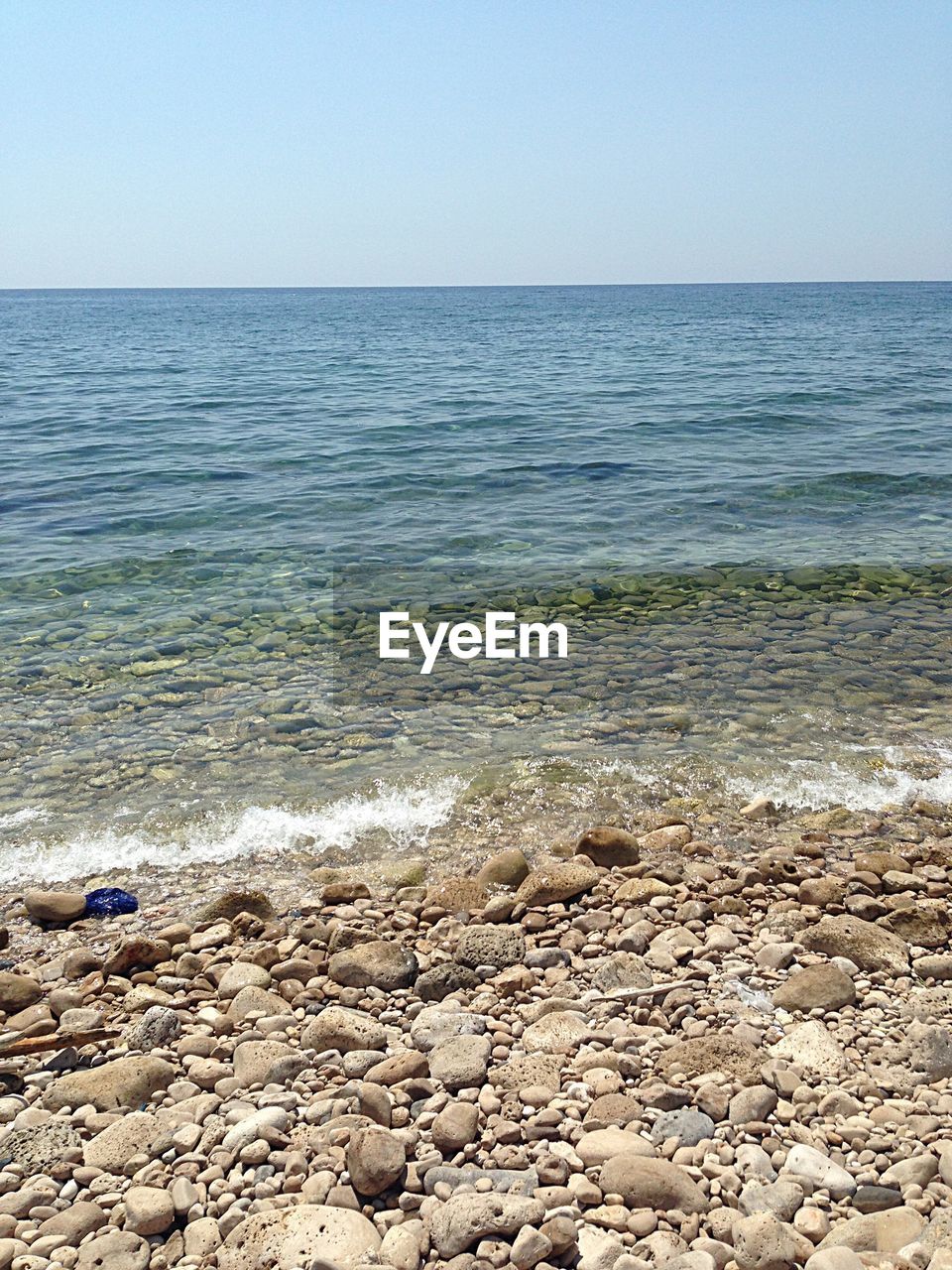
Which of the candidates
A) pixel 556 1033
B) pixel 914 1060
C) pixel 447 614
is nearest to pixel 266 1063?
pixel 556 1033

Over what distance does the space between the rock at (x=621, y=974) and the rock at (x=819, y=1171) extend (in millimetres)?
1089

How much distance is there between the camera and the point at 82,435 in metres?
20.6

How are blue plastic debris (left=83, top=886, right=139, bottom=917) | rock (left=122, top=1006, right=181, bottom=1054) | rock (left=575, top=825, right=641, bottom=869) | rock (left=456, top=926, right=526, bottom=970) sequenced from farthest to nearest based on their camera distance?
rock (left=575, top=825, right=641, bottom=869) → blue plastic debris (left=83, top=886, right=139, bottom=917) → rock (left=456, top=926, right=526, bottom=970) → rock (left=122, top=1006, right=181, bottom=1054)

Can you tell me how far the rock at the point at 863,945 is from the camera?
430cm

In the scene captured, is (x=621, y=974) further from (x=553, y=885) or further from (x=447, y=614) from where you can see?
(x=447, y=614)

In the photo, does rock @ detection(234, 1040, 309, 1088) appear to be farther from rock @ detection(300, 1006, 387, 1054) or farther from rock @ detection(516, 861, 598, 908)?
rock @ detection(516, 861, 598, 908)

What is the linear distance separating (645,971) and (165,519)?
435 inches

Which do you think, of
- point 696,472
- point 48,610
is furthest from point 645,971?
point 696,472

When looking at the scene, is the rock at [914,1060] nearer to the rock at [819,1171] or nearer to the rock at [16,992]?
the rock at [819,1171]

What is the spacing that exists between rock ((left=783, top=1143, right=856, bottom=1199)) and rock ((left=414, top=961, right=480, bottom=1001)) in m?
1.56

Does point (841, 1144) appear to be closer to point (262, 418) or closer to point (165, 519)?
point (165, 519)

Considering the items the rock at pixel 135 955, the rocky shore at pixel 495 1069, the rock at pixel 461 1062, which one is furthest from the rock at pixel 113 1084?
the rock at pixel 461 1062

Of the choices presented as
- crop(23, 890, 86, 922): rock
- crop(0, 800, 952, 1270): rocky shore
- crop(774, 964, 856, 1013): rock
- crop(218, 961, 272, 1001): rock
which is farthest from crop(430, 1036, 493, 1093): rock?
crop(23, 890, 86, 922): rock

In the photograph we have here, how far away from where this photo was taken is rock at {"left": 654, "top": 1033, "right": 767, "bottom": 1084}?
3613 mm
